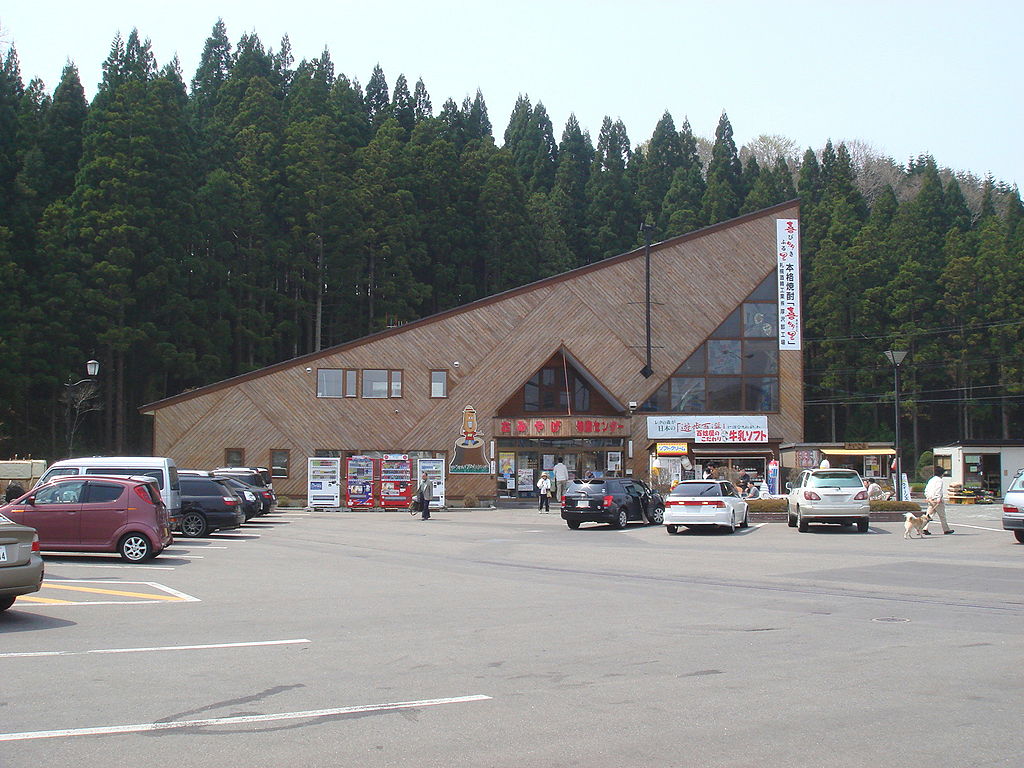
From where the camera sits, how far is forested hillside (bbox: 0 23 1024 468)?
51062mm

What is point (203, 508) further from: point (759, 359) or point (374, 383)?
point (759, 359)

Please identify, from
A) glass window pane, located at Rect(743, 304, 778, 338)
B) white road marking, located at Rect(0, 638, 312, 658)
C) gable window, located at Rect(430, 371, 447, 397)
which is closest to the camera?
white road marking, located at Rect(0, 638, 312, 658)

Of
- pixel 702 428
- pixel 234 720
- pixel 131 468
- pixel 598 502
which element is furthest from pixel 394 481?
pixel 234 720

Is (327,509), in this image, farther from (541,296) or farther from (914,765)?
(914,765)

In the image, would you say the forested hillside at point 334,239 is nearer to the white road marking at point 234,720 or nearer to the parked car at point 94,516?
the parked car at point 94,516

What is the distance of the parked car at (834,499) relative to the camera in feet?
87.1

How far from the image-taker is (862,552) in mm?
21109

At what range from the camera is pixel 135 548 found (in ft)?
60.4

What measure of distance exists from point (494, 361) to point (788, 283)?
1498cm

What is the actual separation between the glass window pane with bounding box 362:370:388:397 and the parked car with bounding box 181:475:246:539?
2048cm

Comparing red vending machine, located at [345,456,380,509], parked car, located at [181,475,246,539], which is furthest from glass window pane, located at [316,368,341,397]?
parked car, located at [181,475,246,539]

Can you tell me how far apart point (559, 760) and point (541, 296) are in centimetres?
4204

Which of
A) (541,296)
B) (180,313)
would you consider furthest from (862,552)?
(180,313)

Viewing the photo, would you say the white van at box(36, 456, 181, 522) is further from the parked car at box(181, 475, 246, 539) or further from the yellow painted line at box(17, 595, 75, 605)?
the yellow painted line at box(17, 595, 75, 605)
